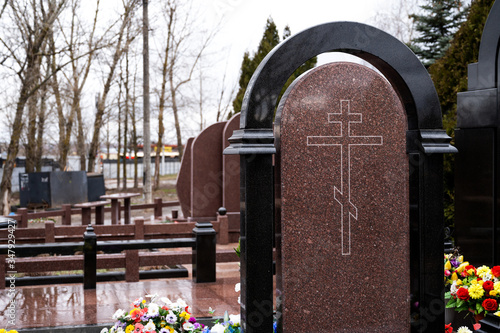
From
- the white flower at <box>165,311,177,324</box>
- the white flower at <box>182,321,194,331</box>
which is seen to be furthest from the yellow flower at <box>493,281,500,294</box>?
the white flower at <box>165,311,177,324</box>

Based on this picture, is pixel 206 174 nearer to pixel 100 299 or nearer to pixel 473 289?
pixel 100 299

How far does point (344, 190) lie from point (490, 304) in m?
1.74

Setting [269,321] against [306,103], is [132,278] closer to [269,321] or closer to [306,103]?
[269,321]

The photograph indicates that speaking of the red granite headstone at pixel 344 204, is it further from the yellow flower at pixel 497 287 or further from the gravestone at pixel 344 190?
the yellow flower at pixel 497 287

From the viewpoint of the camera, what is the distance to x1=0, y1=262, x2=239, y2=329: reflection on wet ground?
19.6ft

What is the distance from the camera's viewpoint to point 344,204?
3.92 meters

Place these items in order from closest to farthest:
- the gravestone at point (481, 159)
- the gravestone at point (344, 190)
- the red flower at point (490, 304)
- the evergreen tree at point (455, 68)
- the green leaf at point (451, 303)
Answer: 1. the gravestone at point (344, 190)
2. the red flower at point (490, 304)
3. the green leaf at point (451, 303)
4. the gravestone at point (481, 159)
5. the evergreen tree at point (455, 68)

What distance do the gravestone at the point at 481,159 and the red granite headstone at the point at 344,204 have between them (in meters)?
1.90

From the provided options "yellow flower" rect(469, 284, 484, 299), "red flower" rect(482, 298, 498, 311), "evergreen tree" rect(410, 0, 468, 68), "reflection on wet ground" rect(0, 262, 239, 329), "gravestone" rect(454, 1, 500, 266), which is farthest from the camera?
"evergreen tree" rect(410, 0, 468, 68)

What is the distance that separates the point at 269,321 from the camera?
372 cm

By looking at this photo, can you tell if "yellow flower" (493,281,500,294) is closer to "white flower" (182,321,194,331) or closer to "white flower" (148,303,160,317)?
"white flower" (182,321,194,331)

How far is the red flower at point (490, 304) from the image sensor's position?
4340 mm

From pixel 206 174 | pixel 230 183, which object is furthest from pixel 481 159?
pixel 206 174

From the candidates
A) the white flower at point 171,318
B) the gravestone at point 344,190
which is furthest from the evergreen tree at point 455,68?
the white flower at point 171,318
